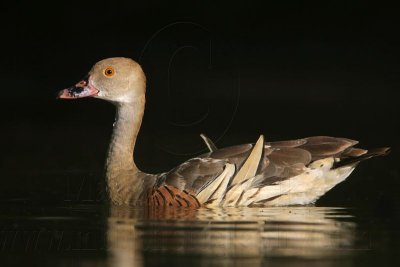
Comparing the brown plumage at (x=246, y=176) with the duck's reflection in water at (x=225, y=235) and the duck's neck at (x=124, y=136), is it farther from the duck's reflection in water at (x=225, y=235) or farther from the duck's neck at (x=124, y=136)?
the duck's reflection in water at (x=225, y=235)

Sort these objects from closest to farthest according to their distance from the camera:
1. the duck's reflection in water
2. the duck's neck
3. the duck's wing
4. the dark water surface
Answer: the dark water surface → the duck's reflection in water → the duck's wing → the duck's neck

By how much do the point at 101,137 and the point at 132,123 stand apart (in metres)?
6.32

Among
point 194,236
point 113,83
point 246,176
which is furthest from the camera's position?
point 113,83

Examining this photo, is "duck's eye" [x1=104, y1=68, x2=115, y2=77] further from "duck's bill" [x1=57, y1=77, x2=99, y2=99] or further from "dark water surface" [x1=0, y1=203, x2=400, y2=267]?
"dark water surface" [x1=0, y1=203, x2=400, y2=267]

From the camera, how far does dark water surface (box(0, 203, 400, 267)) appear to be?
10.3 m

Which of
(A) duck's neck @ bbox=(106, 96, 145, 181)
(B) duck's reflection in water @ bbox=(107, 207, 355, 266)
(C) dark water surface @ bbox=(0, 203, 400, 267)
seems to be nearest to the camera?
(C) dark water surface @ bbox=(0, 203, 400, 267)

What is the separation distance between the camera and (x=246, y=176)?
1342cm

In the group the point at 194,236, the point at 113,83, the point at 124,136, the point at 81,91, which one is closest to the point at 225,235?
the point at 194,236

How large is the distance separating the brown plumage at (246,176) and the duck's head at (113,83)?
6 centimetres

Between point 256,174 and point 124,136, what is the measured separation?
1.54 m

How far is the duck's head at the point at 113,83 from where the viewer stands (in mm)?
14109

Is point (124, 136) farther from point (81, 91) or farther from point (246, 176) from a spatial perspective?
point (246, 176)

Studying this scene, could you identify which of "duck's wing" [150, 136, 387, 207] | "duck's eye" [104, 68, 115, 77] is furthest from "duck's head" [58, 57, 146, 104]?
"duck's wing" [150, 136, 387, 207]

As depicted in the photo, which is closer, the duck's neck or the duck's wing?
the duck's wing
